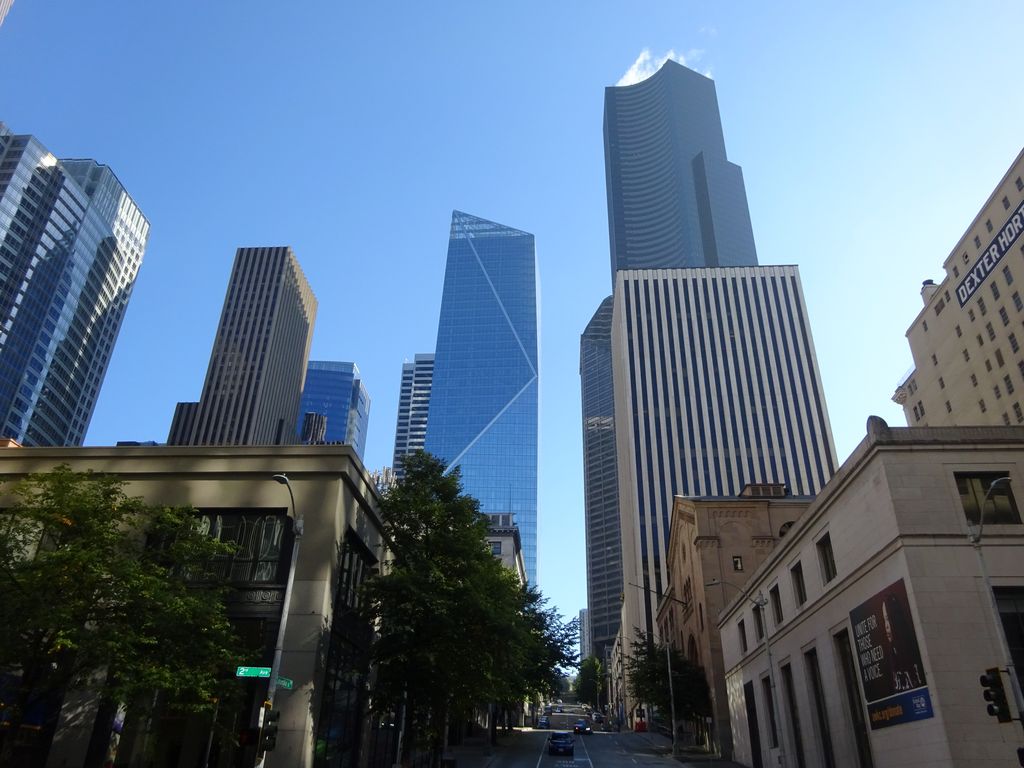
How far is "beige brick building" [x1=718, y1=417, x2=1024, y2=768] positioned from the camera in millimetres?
22516

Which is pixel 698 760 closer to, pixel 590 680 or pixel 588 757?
pixel 588 757

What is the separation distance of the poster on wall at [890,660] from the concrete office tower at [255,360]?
14323cm

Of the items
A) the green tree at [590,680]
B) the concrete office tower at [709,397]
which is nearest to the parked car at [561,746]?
the concrete office tower at [709,397]

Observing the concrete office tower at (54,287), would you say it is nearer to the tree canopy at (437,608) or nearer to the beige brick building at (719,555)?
the beige brick building at (719,555)

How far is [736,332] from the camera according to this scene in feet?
458

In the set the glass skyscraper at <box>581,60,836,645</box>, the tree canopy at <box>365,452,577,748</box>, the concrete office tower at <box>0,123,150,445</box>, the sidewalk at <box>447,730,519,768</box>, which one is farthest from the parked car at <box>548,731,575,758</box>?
the concrete office tower at <box>0,123,150,445</box>

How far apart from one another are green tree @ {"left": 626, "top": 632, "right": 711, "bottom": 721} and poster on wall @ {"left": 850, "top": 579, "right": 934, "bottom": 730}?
3347cm

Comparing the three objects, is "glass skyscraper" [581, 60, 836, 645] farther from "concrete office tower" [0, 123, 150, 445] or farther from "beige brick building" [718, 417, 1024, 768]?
"concrete office tower" [0, 123, 150, 445]

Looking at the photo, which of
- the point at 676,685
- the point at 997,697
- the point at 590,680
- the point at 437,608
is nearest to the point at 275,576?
the point at 437,608

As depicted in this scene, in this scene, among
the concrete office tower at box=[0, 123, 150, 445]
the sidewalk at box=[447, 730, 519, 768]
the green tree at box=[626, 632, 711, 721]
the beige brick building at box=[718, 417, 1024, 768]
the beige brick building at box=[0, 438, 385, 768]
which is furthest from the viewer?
the concrete office tower at box=[0, 123, 150, 445]

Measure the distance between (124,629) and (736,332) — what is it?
132m

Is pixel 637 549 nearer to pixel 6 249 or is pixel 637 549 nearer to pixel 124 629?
pixel 124 629

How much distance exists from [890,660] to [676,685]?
3722cm

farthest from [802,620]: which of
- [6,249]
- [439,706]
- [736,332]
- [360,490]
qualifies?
[6,249]
